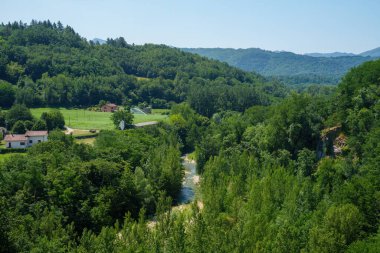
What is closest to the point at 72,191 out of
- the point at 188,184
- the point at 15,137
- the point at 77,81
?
the point at 188,184

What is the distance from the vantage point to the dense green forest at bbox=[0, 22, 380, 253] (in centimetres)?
3591

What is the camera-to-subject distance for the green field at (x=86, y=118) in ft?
368

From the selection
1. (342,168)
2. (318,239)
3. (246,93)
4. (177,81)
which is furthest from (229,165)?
(177,81)

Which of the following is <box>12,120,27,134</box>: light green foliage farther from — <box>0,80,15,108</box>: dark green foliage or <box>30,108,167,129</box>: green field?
<box>0,80,15,108</box>: dark green foliage

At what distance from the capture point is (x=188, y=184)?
249 feet

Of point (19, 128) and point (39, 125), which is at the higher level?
point (39, 125)

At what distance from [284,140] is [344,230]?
3558cm

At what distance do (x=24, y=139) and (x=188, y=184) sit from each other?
36.3 meters

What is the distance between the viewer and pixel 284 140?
70.4 meters

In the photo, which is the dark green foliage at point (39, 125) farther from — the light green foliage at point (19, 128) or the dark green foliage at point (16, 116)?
the dark green foliage at point (16, 116)

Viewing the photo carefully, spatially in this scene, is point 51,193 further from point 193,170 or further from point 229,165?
point 193,170

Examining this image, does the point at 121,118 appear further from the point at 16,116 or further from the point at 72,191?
the point at 72,191

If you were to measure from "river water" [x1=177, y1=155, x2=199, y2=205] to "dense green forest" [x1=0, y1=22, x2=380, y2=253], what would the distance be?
6.49 ft

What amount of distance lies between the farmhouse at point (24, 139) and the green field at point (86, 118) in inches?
784
